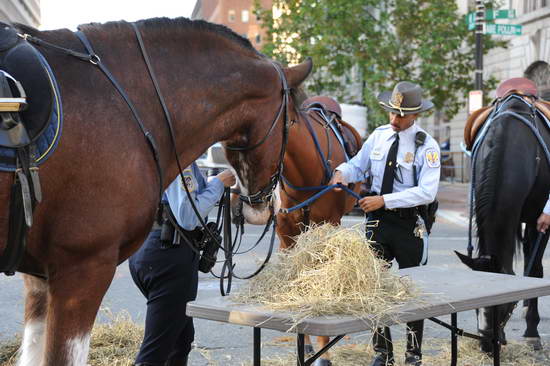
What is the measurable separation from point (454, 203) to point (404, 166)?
16412 mm

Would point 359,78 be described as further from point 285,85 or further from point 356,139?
point 285,85

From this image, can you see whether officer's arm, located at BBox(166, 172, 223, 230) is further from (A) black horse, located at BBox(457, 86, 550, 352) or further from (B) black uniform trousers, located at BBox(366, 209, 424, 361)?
(A) black horse, located at BBox(457, 86, 550, 352)

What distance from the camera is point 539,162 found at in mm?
6223

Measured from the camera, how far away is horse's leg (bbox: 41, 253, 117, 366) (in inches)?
110

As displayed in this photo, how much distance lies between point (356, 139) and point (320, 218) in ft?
5.73

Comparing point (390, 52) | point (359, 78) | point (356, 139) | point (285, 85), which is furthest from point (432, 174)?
point (359, 78)

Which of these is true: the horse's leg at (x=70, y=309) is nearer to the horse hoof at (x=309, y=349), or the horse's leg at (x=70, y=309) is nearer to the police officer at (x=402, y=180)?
the police officer at (x=402, y=180)

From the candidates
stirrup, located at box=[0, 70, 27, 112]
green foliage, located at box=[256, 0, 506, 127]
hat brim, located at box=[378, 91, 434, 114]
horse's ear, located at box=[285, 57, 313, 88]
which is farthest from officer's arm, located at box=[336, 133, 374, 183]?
green foliage, located at box=[256, 0, 506, 127]

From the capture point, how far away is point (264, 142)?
3.81m

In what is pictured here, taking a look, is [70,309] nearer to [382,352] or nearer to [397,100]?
[382,352]

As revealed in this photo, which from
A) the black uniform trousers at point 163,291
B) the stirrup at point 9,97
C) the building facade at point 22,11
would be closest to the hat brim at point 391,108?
the black uniform trousers at point 163,291

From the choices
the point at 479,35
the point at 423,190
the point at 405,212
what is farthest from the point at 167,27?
the point at 479,35

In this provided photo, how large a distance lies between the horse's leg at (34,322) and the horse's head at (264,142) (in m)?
1.23

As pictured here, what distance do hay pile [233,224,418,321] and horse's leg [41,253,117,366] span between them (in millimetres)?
1067
